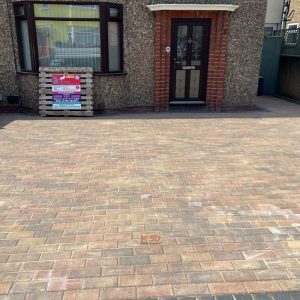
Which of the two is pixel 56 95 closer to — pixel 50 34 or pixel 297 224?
pixel 50 34

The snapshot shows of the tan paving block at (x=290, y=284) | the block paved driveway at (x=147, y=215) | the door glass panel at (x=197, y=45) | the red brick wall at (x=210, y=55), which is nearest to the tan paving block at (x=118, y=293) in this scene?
the block paved driveway at (x=147, y=215)

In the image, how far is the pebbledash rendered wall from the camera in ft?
29.1

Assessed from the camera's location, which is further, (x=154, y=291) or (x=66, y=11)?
(x=66, y=11)

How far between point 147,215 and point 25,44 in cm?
735

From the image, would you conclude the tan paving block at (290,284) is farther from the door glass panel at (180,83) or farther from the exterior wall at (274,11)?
the exterior wall at (274,11)

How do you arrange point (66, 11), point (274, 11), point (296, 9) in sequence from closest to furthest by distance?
point (66, 11) < point (296, 9) < point (274, 11)

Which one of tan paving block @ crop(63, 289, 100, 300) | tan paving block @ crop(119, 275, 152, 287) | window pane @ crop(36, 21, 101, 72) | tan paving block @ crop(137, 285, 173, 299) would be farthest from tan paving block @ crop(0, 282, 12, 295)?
window pane @ crop(36, 21, 101, 72)

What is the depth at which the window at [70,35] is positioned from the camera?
8.55 meters

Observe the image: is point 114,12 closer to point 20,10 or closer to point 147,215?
point 20,10

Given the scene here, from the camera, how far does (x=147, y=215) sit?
147 inches

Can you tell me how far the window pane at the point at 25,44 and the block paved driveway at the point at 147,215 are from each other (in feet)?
9.98

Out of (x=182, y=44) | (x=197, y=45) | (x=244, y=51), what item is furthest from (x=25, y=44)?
(x=244, y=51)

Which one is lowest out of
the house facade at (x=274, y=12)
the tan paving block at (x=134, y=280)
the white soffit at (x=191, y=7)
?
the tan paving block at (x=134, y=280)

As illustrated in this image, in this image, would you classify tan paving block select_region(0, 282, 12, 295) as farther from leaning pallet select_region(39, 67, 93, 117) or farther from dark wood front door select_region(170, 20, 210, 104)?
dark wood front door select_region(170, 20, 210, 104)
